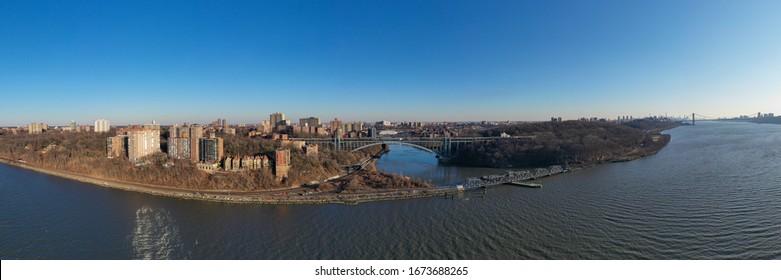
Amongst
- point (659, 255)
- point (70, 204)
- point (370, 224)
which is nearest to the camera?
point (659, 255)

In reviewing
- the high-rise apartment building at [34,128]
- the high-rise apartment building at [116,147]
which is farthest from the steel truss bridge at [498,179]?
the high-rise apartment building at [34,128]

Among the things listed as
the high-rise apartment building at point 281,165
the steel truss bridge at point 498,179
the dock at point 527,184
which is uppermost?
the high-rise apartment building at point 281,165

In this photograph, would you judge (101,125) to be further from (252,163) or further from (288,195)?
(288,195)

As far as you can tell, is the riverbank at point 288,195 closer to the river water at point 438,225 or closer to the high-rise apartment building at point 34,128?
the river water at point 438,225

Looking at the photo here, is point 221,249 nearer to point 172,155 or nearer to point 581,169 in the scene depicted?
point 172,155

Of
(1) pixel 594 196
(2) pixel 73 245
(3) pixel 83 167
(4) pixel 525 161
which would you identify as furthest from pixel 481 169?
(3) pixel 83 167

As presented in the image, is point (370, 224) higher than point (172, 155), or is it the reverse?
point (172, 155)

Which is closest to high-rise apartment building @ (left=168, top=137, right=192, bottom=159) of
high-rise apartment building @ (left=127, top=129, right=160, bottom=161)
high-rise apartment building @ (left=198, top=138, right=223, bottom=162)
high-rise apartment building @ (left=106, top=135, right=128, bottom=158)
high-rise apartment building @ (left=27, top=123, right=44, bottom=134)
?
high-rise apartment building @ (left=198, top=138, right=223, bottom=162)
